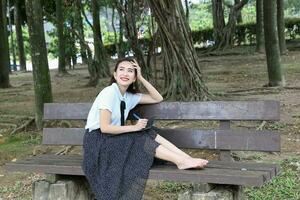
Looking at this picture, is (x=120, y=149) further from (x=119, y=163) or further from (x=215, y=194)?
(x=215, y=194)

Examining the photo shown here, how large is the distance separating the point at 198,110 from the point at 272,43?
6.76 meters

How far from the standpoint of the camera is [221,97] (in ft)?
31.6

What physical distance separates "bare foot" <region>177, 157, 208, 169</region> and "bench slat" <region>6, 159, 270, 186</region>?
42mm

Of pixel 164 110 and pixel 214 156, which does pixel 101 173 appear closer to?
pixel 164 110

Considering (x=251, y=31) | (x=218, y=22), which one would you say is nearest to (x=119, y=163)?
(x=218, y=22)

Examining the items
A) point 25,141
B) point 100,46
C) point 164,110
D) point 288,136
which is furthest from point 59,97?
point 164,110

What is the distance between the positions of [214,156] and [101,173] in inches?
90.3

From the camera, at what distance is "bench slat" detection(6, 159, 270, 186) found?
3.58 meters

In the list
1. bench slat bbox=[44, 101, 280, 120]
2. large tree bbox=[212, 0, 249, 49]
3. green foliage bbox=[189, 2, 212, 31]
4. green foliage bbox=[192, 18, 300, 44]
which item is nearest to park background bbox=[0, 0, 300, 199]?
bench slat bbox=[44, 101, 280, 120]

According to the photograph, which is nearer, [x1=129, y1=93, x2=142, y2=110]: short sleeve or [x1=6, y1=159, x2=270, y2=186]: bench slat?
[x1=6, y1=159, x2=270, y2=186]: bench slat

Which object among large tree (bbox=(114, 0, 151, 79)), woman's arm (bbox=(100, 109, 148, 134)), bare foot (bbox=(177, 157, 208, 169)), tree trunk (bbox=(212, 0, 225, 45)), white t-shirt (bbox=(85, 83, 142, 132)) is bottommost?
bare foot (bbox=(177, 157, 208, 169))

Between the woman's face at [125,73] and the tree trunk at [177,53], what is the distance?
3935mm

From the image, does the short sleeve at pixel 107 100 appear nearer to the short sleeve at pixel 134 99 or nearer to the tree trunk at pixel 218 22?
the short sleeve at pixel 134 99

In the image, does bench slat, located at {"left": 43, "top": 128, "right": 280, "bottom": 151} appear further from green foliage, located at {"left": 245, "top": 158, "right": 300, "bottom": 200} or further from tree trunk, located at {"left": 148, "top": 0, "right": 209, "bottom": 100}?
tree trunk, located at {"left": 148, "top": 0, "right": 209, "bottom": 100}
